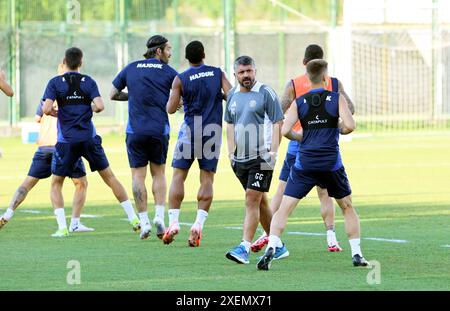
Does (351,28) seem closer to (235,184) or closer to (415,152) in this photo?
(415,152)

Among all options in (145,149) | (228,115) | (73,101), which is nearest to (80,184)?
(73,101)

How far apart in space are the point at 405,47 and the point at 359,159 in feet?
54.8

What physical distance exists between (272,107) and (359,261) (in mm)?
1906

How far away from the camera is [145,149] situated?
50.6 feet

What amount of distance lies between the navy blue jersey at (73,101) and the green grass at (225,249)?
1279mm

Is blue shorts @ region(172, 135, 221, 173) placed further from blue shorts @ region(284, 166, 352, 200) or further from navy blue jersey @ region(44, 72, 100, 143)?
blue shorts @ region(284, 166, 352, 200)

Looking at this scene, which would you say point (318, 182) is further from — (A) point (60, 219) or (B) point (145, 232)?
(A) point (60, 219)

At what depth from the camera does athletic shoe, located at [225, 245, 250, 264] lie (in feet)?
42.0

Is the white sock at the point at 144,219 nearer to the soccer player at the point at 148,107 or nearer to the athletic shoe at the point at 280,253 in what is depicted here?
the soccer player at the point at 148,107

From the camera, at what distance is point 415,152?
32.8 metres

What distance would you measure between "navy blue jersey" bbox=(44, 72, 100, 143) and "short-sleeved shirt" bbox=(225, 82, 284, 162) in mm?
2908

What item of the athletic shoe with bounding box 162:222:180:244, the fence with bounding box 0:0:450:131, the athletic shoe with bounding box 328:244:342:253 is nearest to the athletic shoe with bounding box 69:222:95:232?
the athletic shoe with bounding box 162:222:180:244
